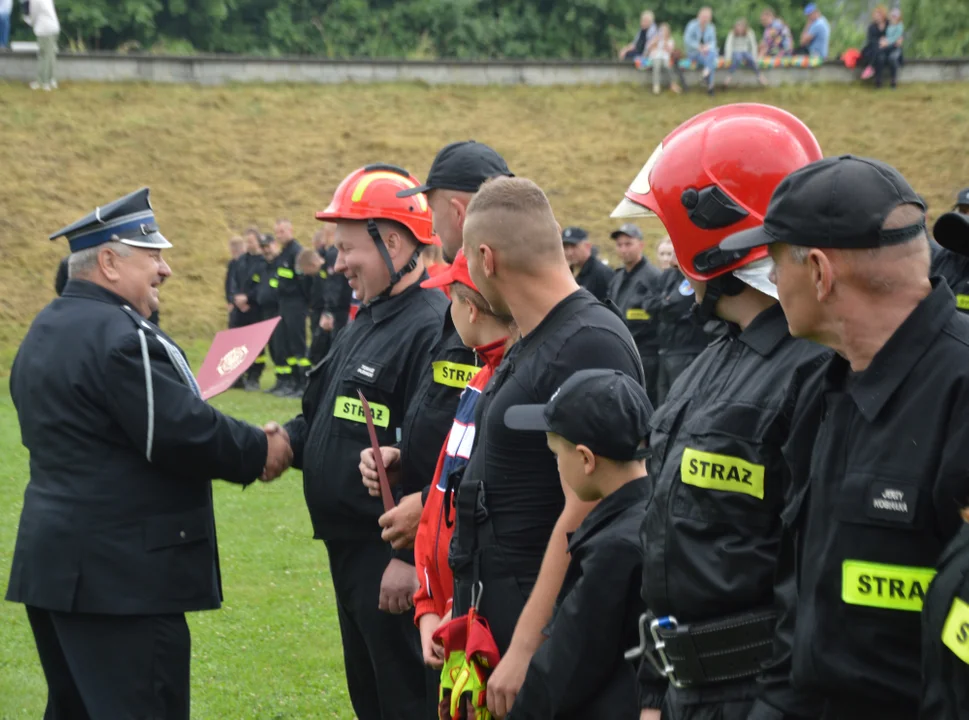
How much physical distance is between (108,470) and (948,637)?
11.9ft

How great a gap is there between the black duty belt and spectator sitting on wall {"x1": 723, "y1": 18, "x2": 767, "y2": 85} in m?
32.9

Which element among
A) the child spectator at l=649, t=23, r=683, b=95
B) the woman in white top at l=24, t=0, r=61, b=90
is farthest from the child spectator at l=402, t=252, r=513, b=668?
the child spectator at l=649, t=23, r=683, b=95

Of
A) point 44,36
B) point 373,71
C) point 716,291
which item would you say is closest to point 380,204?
point 716,291

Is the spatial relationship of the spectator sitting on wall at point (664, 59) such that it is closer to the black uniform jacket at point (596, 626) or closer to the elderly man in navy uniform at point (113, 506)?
the elderly man in navy uniform at point (113, 506)

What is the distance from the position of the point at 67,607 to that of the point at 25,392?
91 centimetres

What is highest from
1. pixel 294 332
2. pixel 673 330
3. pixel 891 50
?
pixel 673 330

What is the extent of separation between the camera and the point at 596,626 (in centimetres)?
354

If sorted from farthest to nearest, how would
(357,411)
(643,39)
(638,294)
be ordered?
(643,39)
(638,294)
(357,411)

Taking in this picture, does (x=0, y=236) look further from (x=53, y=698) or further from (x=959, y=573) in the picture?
(x=959, y=573)

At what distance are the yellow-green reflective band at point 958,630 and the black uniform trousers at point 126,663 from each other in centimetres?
357

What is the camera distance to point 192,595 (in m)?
5.17

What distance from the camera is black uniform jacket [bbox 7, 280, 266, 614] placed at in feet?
16.5

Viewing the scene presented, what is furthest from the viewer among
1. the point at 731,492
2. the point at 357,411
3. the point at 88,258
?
the point at 357,411

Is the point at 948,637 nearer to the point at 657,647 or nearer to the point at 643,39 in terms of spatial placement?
the point at 657,647
